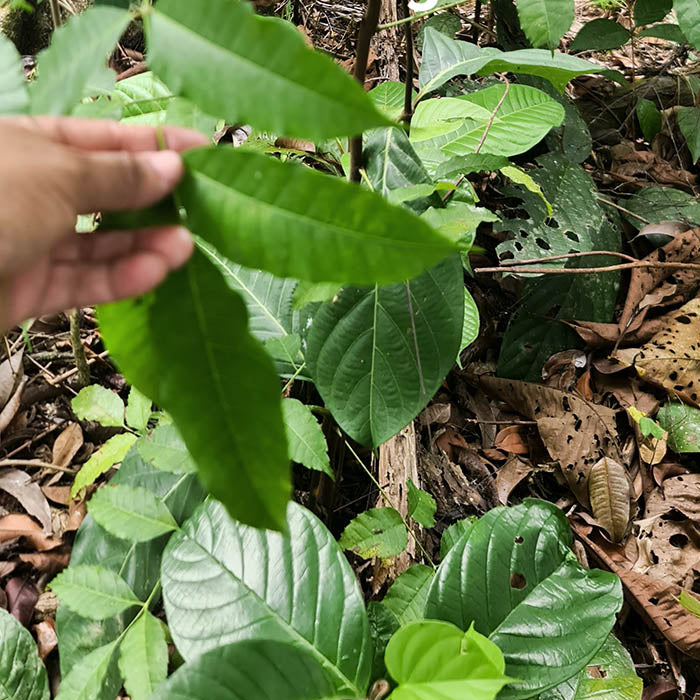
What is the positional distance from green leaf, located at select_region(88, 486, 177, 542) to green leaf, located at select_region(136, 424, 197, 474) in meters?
0.06

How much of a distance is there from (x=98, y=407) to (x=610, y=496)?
3.77 ft

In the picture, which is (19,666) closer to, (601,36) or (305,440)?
(305,440)

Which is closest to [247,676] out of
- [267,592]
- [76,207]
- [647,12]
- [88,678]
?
[267,592]

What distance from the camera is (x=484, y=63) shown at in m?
1.07

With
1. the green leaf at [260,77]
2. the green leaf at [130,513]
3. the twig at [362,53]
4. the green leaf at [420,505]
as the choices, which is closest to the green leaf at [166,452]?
the green leaf at [130,513]

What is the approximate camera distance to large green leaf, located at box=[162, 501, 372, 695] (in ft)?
2.40

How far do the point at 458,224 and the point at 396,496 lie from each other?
22.4 inches

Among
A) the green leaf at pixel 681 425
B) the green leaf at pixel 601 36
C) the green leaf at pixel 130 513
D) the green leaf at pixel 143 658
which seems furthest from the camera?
the green leaf at pixel 601 36

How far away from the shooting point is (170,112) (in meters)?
0.46

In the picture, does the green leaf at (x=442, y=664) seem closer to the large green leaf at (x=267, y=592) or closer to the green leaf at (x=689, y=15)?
the large green leaf at (x=267, y=592)

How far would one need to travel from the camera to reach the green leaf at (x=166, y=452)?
0.84 metres

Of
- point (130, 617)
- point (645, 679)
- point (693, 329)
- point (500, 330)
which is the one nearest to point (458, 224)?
point (130, 617)

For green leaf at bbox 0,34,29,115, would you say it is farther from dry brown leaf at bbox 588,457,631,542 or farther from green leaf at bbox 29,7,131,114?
dry brown leaf at bbox 588,457,631,542

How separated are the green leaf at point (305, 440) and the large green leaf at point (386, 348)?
0.04m
